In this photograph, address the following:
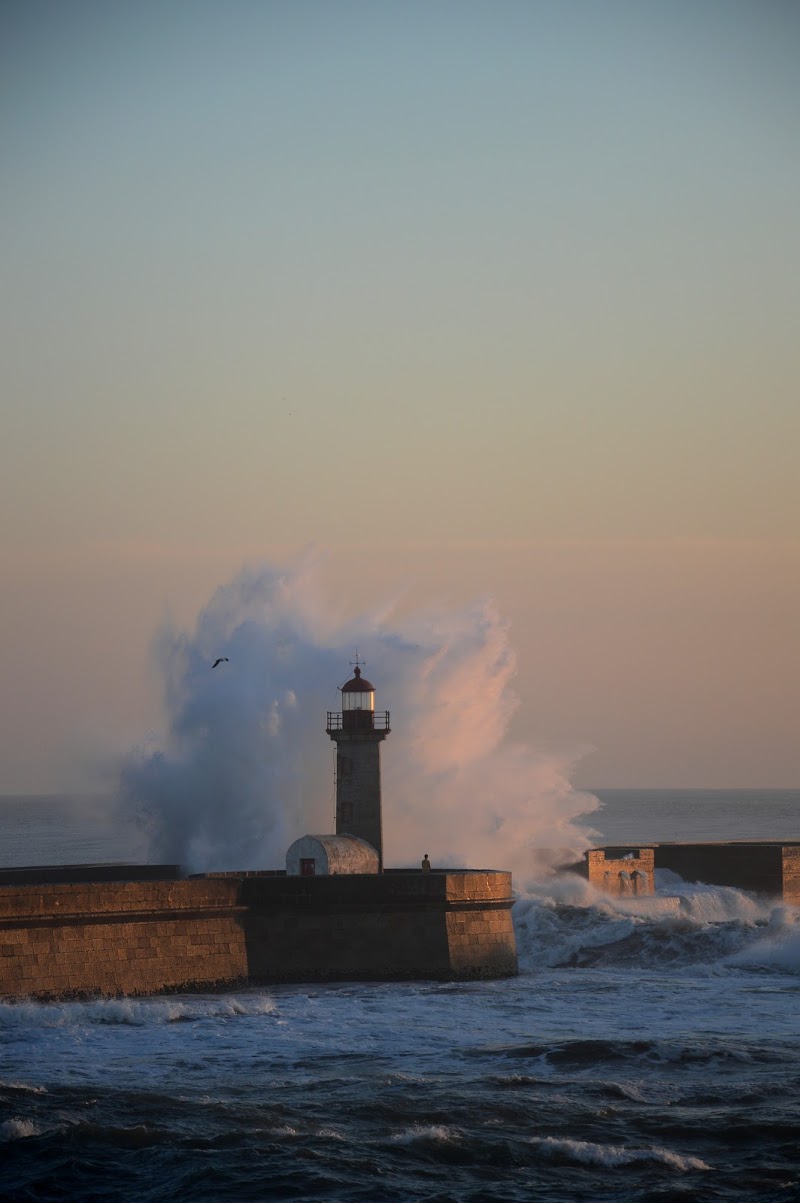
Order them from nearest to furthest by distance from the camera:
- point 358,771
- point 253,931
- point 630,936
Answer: point 253,931 < point 358,771 < point 630,936

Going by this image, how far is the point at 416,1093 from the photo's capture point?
1736 cm

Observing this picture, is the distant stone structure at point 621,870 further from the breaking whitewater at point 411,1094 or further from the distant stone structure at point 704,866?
the breaking whitewater at point 411,1094

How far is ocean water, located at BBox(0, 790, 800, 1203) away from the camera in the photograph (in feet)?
48.3

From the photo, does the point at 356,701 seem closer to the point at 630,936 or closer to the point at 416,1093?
the point at 630,936

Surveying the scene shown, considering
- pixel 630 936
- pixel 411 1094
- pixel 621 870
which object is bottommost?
pixel 411 1094

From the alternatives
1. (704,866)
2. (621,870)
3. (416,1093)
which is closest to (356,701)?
(416,1093)

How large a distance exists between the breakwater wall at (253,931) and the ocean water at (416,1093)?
38cm

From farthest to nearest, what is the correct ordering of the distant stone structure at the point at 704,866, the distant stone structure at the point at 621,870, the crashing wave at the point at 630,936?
the distant stone structure at the point at 704,866 → the distant stone structure at the point at 621,870 → the crashing wave at the point at 630,936

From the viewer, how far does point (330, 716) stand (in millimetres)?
26438

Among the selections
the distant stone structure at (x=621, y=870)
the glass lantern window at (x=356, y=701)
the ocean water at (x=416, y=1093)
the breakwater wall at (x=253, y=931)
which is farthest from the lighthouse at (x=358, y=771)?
the distant stone structure at (x=621, y=870)

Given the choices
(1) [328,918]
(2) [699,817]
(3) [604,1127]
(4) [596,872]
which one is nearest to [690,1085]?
(3) [604,1127]

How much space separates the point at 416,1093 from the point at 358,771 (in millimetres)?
9292

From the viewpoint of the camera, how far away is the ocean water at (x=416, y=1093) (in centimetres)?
1471

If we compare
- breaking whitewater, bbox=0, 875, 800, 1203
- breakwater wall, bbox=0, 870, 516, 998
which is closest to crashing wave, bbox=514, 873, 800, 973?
breaking whitewater, bbox=0, 875, 800, 1203
